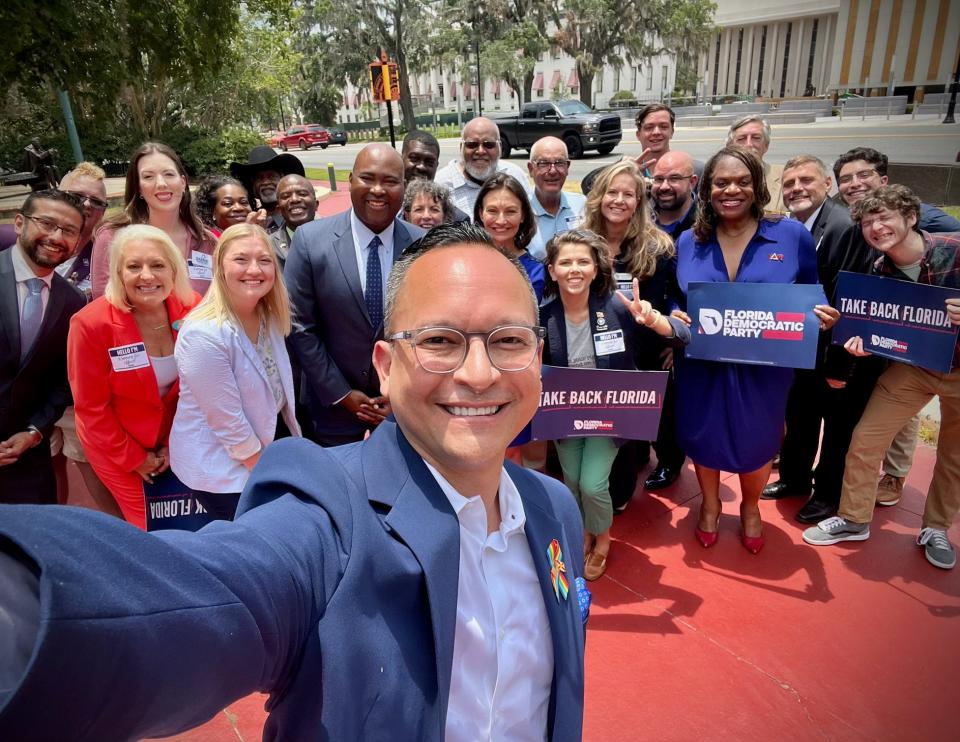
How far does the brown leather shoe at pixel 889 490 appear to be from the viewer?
413 cm

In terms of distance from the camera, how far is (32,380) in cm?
320

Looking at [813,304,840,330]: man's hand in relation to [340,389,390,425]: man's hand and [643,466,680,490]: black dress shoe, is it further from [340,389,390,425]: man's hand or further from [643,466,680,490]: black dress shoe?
[340,389,390,425]: man's hand

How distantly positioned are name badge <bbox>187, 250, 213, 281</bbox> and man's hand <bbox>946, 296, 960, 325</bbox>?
4.26 metres

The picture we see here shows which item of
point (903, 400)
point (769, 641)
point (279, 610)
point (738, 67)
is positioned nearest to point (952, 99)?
point (903, 400)

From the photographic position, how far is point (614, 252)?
3.87 meters

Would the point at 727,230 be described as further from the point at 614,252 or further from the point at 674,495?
the point at 674,495

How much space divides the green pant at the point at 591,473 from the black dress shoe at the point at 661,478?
1.13 m

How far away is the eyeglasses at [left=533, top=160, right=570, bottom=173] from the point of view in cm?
448

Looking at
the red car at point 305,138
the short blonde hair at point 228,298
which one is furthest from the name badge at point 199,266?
the red car at point 305,138

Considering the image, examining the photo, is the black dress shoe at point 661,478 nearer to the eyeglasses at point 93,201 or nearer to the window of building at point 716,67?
the eyeglasses at point 93,201

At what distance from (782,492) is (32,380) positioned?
4.77 metres

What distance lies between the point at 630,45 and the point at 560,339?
167 ft

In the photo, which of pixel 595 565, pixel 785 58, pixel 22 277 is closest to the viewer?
pixel 22 277

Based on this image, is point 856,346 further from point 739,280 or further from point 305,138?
point 305,138
